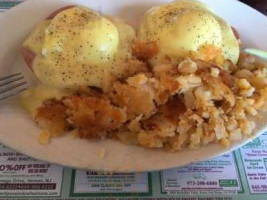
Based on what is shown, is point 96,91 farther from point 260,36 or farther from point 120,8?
point 260,36

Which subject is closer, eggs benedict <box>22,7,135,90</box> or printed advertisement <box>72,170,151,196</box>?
printed advertisement <box>72,170,151,196</box>

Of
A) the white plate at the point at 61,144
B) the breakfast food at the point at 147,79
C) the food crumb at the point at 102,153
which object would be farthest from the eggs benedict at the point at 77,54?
the food crumb at the point at 102,153

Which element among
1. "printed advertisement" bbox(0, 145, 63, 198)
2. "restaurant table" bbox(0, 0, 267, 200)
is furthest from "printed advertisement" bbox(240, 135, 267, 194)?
"printed advertisement" bbox(0, 145, 63, 198)

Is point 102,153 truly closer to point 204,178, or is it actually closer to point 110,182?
point 110,182

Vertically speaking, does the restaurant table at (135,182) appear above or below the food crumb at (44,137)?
below

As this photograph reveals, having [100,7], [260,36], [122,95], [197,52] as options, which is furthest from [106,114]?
[260,36]

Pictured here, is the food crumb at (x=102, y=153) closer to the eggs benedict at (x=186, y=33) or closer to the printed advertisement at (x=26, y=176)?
the printed advertisement at (x=26, y=176)

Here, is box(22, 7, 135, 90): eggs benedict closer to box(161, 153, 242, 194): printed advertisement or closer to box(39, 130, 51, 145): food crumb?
box(39, 130, 51, 145): food crumb
